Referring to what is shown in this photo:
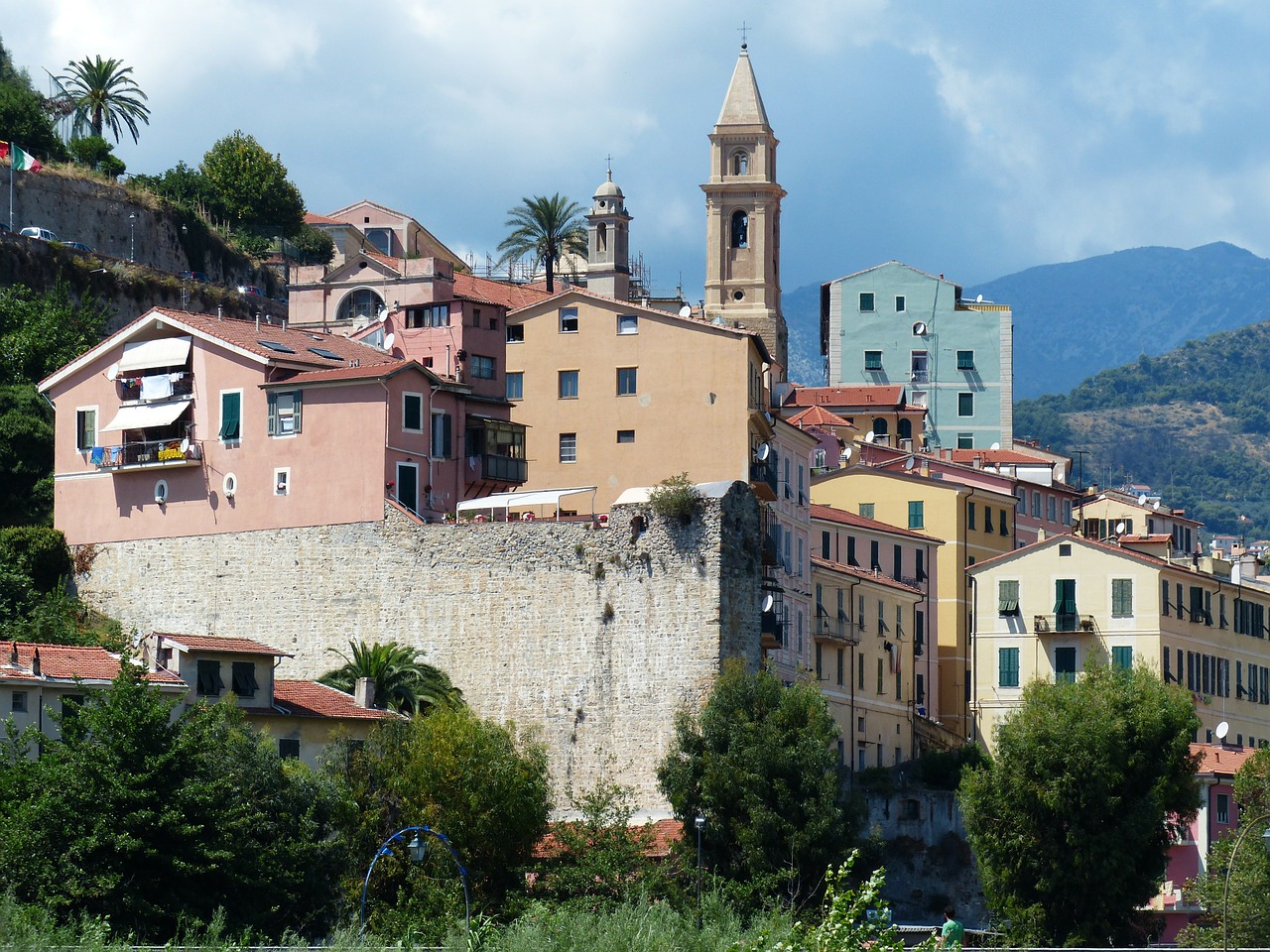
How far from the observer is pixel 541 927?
4841 centimetres

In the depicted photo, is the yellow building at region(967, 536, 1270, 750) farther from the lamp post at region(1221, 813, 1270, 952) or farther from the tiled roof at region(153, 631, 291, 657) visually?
the tiled roof at region(153, 631, 291, 657)

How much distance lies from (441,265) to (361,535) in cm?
3659

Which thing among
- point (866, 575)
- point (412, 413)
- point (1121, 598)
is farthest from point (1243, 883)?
point (412, 413)

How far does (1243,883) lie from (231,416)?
30.6m

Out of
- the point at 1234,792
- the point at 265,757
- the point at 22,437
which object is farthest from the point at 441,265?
the point at 265,757

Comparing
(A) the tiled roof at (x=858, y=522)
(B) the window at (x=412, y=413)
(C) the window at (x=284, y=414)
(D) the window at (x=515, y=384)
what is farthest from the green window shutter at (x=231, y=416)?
(A) the tiled roof at (x=858, y=522)

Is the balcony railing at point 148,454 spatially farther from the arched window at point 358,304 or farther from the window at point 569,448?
the arched window at point 358,304

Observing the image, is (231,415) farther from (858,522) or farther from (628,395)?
(858,522)

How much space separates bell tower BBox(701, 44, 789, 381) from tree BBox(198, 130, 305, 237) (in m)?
21.2

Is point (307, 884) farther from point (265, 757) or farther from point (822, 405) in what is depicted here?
point (822, 405)

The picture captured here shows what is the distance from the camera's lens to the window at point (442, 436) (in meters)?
72.2

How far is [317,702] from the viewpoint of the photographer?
208 feet

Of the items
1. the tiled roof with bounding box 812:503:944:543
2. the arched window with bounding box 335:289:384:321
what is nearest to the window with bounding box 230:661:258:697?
the tiled roof with bounding box 812:503:944:543

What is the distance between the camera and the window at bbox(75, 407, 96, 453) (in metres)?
75.6
